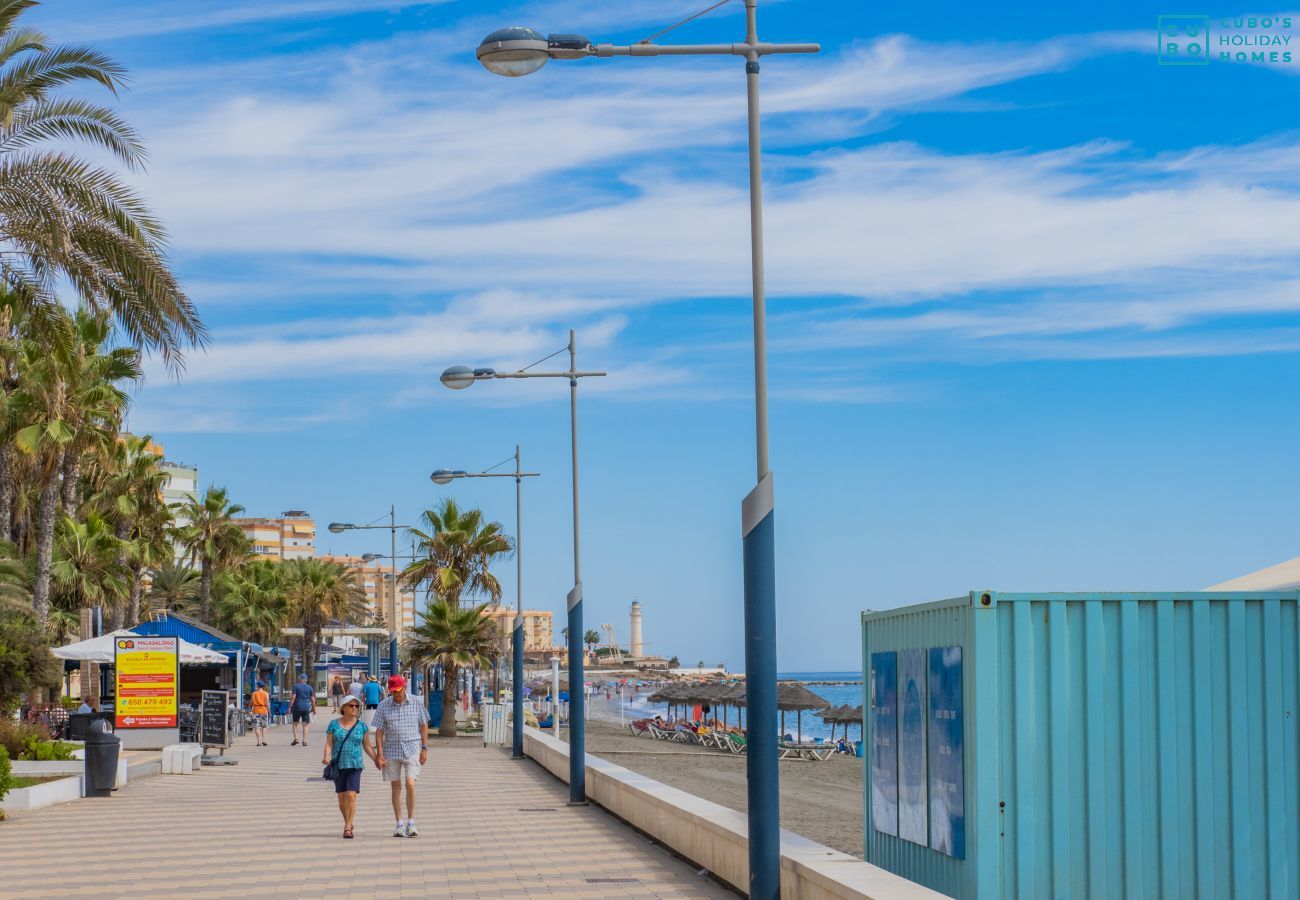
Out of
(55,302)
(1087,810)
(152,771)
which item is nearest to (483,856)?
(1087,810)

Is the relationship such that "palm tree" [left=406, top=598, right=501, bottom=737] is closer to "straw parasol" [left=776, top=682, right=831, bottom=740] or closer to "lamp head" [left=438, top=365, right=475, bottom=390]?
"straw parasol" [left=776, top=682, right=831, bottom=740]

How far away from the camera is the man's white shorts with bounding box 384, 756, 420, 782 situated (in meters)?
16.8

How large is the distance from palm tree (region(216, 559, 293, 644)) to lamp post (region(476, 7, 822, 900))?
7510cm

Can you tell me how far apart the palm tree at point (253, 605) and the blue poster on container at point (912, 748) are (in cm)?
7582

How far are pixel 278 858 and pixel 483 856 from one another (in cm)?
198

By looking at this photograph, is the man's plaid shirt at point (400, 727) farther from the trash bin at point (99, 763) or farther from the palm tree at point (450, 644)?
the palm tree at point (450, 644)

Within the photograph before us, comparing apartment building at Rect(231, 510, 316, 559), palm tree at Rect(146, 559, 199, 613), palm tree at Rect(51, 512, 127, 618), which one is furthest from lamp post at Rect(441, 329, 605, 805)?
apartment building at Rect(231, 510, 316, 559)

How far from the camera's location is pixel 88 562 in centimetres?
5397

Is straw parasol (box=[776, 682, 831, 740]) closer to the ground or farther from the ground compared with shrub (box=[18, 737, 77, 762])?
closer to the ground

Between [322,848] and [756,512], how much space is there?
304 inches

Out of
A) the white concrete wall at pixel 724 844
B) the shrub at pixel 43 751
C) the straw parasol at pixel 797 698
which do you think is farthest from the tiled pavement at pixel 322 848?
the straw parasol at pixel 797 698

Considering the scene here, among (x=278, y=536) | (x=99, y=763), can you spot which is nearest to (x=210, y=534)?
(x=99, y=763)

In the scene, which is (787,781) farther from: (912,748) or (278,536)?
(278,536)

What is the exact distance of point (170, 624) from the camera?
1853 inches
